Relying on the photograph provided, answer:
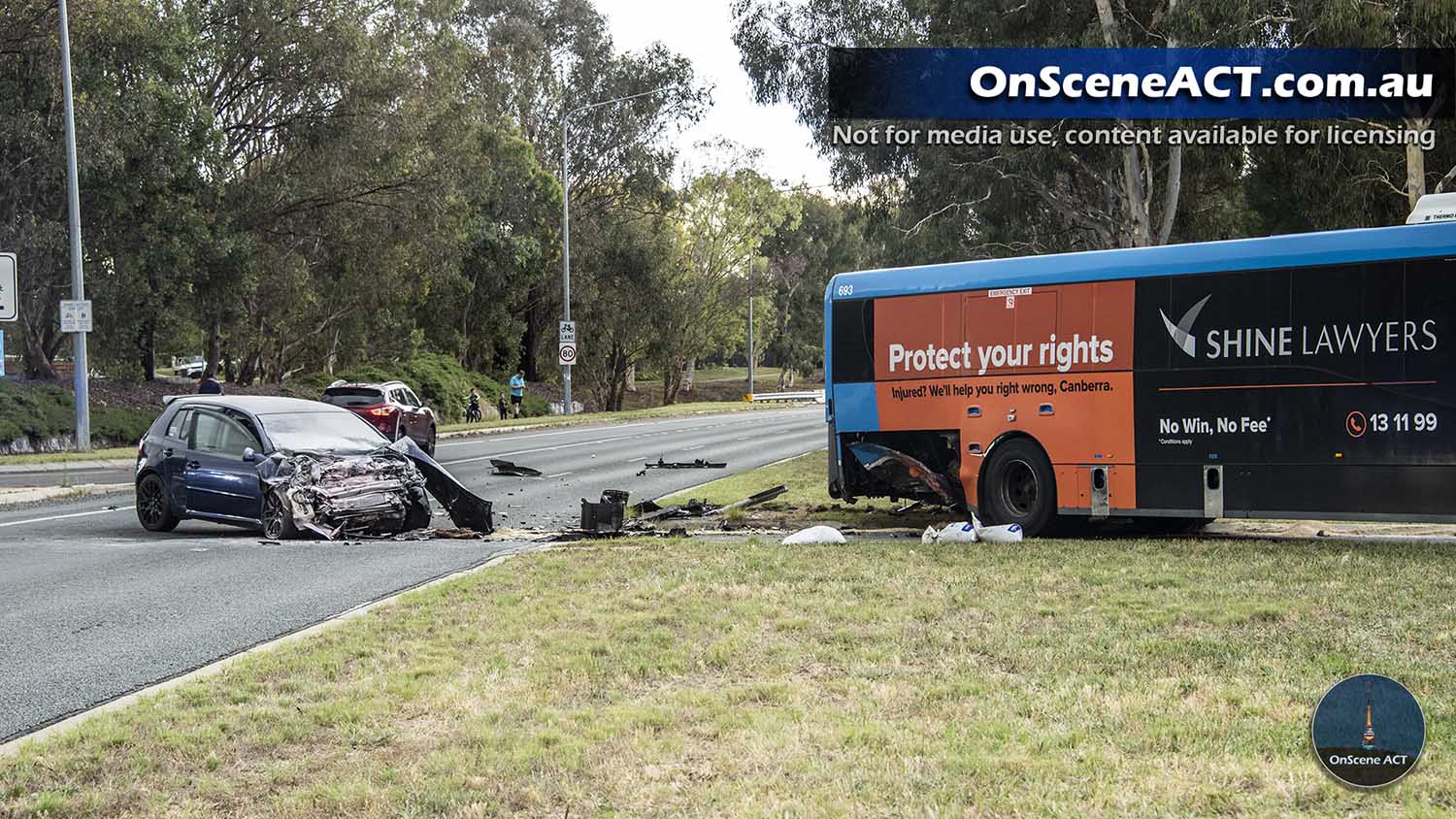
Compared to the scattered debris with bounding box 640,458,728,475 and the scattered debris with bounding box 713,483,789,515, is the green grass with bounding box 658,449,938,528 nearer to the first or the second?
the scattered debris with bounding box 713,483,789,515

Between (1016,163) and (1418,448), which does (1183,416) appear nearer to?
(1418,448)

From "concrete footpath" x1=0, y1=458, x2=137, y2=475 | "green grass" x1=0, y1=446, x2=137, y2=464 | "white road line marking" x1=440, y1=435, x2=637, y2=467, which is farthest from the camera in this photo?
"white road line marking" x1=440, y1=435, x2=637, y2=467

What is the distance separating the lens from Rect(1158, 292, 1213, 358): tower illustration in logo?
43.5 feet

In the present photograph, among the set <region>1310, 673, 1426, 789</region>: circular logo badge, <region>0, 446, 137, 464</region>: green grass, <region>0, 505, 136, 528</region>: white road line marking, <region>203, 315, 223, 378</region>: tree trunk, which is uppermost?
<region>203, 315, 223, 378</region>: tree trunk

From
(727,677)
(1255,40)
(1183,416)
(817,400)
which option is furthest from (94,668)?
(817,400)

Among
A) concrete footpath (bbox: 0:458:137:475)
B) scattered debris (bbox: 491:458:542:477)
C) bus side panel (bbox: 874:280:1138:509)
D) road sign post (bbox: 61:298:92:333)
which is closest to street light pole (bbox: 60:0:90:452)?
road sign post (bbox: 61:298:92:333)

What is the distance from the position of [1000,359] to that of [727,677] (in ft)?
26.3

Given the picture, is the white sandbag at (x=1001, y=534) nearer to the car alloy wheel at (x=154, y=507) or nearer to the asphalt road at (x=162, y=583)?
the asphalt road at (x=162, y=583)

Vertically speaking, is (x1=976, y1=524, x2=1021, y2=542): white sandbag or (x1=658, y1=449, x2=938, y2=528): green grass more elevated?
(x1=976, y1=524, x2=1021, y2=542): white sandbag

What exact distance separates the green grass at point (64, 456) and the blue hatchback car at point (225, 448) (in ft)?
39.3

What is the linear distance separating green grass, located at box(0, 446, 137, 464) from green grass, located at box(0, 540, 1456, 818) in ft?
64.8

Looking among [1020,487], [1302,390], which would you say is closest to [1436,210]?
[1302,390]

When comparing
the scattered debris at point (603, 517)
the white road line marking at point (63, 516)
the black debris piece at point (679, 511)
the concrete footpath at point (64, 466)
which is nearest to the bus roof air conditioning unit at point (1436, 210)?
the scattered debris at point (603, 517)

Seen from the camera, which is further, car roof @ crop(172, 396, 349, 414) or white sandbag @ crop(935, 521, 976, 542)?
car roof @ crop(172, 396, 349, 414)
